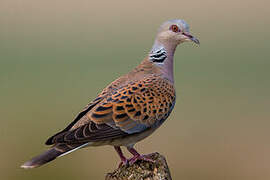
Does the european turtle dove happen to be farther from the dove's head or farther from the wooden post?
the dove's head

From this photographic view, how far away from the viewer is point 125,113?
23.2 ft

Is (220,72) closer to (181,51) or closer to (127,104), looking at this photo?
(181,51)

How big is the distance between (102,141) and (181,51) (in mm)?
41650

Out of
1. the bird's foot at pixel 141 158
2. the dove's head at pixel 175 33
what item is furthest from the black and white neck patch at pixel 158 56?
the bird's foot at pixel 141 158

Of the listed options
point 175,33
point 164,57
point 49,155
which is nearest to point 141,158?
point 49,155

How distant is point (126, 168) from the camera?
600 cm

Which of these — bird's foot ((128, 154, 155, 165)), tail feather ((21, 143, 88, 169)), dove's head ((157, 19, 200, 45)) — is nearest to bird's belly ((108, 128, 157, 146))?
bird's foot ((128, 154, 155, 165))

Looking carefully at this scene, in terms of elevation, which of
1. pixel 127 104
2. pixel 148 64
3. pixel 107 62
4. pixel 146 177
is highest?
pixel 107 62

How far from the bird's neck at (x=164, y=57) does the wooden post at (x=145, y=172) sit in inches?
84.5

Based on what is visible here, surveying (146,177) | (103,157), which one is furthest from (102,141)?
(103,157)

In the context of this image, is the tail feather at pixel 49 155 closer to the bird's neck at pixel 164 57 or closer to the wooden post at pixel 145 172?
the wooden post at pixel 145 172

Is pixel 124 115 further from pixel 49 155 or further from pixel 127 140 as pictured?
pixel 49 155

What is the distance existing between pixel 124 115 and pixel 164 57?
1.44m

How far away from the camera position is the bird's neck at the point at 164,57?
8.05 metres
